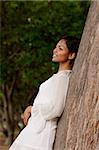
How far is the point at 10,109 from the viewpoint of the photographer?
1719 cm

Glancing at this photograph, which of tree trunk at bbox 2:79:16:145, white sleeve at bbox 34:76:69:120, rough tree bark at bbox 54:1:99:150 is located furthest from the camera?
tree trunk at bbox 2:79:16:145

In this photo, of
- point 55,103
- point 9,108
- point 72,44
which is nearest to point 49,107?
point 55,103

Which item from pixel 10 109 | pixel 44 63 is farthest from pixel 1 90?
pixel 44 63

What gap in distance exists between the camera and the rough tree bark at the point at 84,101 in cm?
369

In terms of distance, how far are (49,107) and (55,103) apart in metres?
0.06

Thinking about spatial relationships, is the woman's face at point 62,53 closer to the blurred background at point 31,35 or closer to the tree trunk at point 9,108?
the blurred background at point 31,35

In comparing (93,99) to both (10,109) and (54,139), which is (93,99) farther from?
(10,109)

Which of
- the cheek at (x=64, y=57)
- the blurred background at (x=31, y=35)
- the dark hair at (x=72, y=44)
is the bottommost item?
the blurred background at (x=31, y=35)

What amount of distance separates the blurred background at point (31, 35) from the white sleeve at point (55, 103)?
9.55 m

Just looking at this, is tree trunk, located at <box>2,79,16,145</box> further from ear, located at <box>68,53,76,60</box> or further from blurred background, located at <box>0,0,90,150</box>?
ear, located at <box>68,53,76,60</box>

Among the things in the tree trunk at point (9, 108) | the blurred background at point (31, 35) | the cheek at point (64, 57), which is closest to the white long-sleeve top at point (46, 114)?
the cheek at point (64, 57)

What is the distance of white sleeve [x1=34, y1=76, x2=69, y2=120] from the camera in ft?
14.4

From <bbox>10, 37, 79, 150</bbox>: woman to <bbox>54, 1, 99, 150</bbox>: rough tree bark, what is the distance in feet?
0.27

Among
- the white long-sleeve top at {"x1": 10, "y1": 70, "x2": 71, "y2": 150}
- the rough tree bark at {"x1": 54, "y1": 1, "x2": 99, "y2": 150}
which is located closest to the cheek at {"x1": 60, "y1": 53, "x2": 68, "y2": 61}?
the white long-sleeve top at {"x1": 10, "y1": 70, "x2": 71, "y2": 150}
